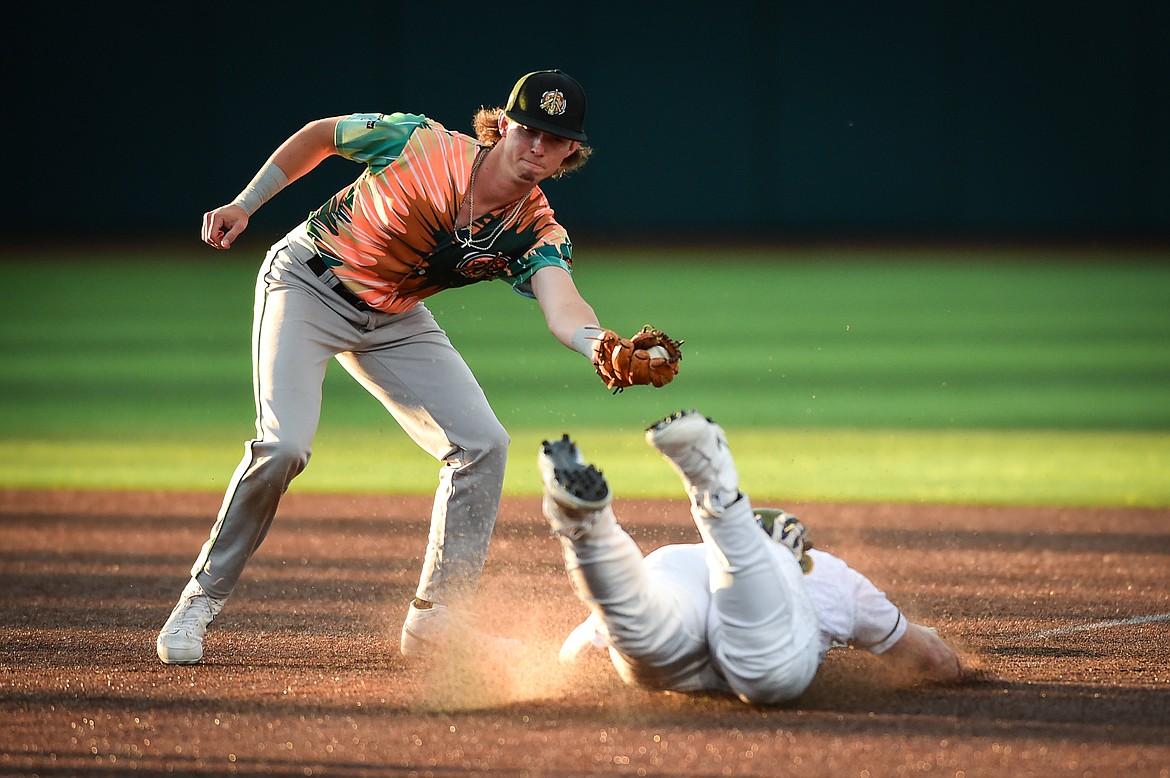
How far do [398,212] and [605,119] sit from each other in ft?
55.7

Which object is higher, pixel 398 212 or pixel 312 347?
pixel 398 212

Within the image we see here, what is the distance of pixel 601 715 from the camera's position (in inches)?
154

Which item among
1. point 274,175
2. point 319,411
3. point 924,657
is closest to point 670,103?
point 274,175

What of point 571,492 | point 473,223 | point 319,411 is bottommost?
point 319,411

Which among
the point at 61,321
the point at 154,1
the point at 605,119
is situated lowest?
the point at 61,321

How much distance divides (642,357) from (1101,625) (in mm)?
2256

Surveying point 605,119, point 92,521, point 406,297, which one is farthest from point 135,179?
point 406,297

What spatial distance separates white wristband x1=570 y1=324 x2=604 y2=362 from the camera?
409 centimetres

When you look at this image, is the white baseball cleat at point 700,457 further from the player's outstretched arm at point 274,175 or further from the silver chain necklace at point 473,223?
the player's outstretched arm at point 274,175

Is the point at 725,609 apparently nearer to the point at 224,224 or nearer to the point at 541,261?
the point at 541,261

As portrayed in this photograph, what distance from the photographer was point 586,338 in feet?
13.5

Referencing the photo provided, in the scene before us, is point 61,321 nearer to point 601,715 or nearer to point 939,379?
point 939,379

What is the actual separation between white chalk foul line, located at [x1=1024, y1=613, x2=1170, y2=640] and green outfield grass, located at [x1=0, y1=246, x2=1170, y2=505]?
2.04m

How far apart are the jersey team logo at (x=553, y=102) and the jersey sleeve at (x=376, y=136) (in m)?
0.60
